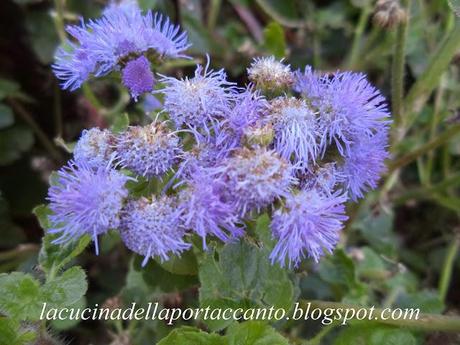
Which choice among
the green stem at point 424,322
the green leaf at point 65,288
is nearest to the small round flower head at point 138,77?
the green leaf at point 65,288

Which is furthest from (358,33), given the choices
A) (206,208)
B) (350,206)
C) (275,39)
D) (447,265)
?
(206,208)

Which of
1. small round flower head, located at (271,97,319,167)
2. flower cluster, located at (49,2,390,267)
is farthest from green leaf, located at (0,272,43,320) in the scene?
small round flower head, located at (271,97,319,167)

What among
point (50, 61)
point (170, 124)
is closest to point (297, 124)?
point (170, 124)

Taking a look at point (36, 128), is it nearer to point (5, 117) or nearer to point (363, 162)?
point (5, 117)

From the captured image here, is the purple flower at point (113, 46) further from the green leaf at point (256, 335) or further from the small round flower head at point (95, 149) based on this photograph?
the green leaf at point (256, 335)

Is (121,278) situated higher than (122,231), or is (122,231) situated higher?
(122,231)

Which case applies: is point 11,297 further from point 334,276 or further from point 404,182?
point 404,182

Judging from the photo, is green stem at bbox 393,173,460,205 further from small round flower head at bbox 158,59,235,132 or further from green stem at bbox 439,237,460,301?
small round flower head at bbox 158,59,235,132
